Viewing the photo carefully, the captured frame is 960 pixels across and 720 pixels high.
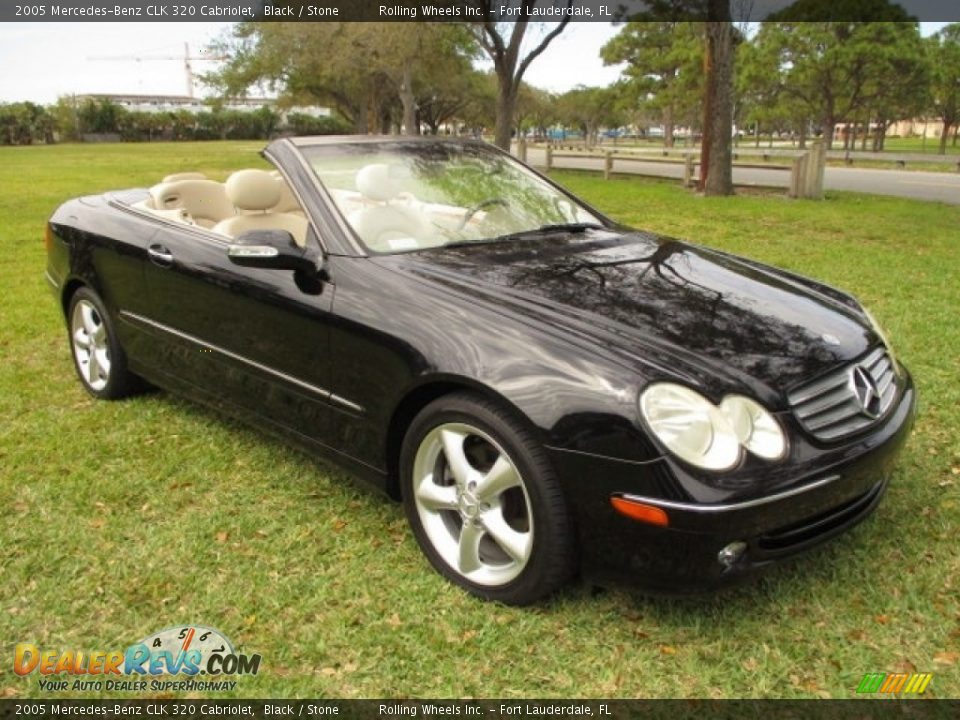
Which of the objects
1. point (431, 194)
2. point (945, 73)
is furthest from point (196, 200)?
point (945, 73)

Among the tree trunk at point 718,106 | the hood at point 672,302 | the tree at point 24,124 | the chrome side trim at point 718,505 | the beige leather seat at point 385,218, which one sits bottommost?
the chrome side trim at point 718,505

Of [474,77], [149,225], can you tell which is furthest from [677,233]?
[474,77]

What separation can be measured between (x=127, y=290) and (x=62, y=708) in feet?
7.71

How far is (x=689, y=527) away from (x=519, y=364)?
2.28ft

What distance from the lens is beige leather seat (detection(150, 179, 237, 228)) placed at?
4496 millimetres

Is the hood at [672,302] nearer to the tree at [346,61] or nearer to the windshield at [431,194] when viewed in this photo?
the windshield at [431,194]

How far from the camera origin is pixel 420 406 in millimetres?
2938

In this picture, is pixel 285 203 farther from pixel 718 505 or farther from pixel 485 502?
pixel 718 505

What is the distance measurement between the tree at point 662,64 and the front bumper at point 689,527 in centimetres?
4653

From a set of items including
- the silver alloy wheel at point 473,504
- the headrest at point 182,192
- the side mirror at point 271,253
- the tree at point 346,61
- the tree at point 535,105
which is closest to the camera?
the silver alloy wheel at point 473,504

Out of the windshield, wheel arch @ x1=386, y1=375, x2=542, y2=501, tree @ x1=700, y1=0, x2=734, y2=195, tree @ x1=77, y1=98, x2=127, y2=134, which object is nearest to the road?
tree @ x1=700, y1=0, x2=734, y2=195

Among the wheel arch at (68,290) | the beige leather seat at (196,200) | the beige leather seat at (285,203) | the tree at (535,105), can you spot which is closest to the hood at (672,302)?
the beige leather seat at (285,203)

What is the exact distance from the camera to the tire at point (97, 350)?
450 centimetres

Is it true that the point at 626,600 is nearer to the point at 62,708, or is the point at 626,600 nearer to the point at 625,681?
the point at 625,681
